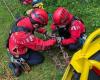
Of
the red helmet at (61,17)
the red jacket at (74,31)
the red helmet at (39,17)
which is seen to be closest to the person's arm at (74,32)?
the red jacket at (74,31)

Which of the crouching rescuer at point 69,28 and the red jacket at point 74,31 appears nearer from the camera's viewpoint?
the crouching rescuer at point 69,28

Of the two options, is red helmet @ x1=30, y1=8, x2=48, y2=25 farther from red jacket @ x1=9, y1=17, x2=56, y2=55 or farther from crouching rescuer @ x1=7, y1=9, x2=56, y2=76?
red jacket @ x1=9, y1=17, x2=56, y2=55

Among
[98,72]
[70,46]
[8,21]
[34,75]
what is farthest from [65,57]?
[8,21]

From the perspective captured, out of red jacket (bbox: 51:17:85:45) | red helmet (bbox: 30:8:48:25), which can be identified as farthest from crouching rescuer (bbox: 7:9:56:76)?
red jacket (bbox: 51:17:85:45)

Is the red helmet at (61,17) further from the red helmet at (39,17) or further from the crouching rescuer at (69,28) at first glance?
the red helmet at (39,17)

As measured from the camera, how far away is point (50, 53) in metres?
7.69

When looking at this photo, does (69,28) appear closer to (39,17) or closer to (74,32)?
(74,32)

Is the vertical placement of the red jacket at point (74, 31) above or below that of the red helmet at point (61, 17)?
below

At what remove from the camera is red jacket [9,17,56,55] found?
690 centimetres

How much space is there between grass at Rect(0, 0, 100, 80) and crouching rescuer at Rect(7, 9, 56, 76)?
0.58 feet

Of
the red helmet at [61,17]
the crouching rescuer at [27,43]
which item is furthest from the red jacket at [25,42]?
the red helmet at [61,17]

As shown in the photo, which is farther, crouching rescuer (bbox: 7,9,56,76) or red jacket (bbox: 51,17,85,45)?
red jacket (bbox: 51,17,85,45)

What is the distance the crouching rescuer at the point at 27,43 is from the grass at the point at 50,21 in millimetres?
177

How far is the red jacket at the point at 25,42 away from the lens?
272 inches
